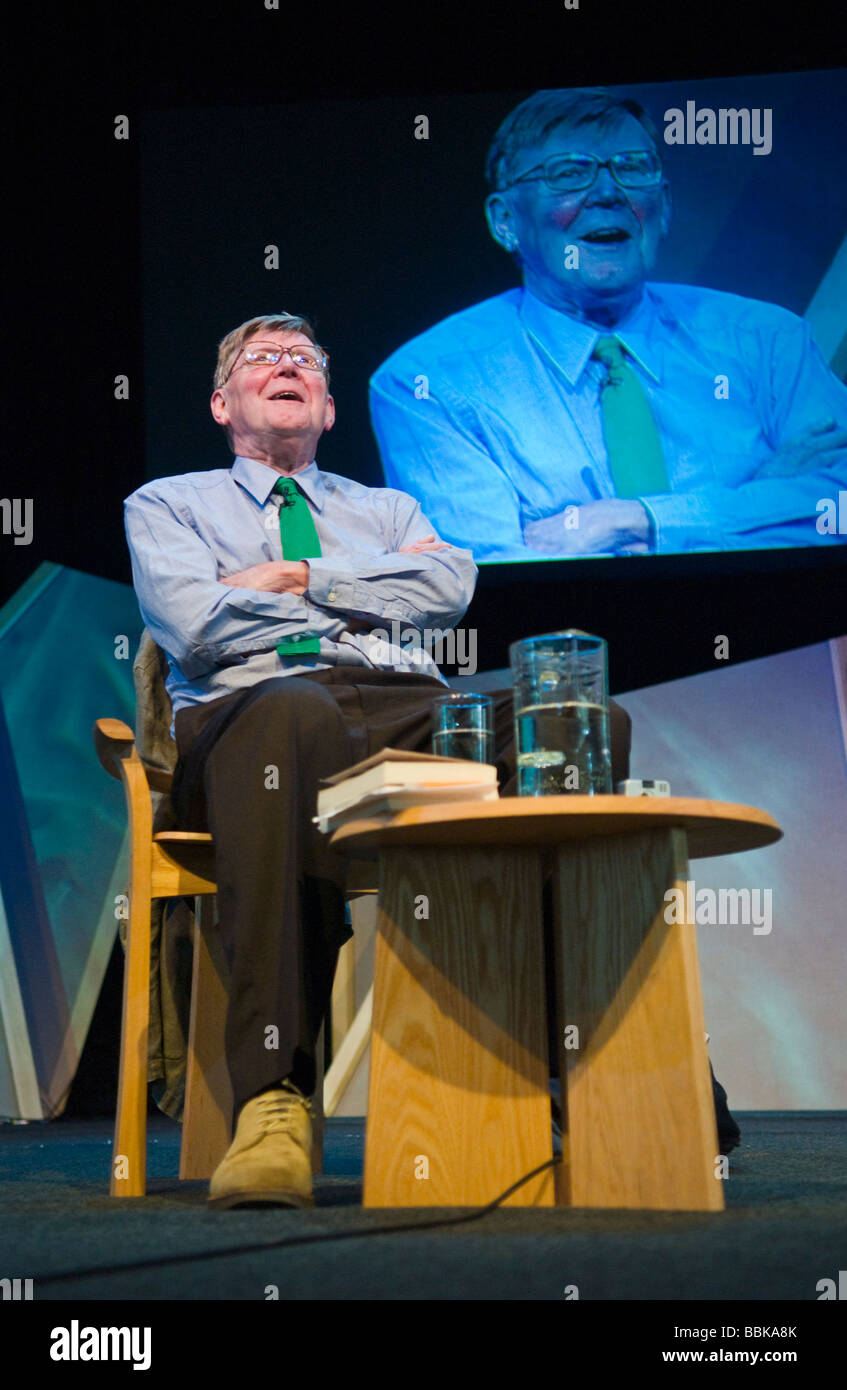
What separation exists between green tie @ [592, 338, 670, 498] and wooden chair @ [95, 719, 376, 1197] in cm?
188

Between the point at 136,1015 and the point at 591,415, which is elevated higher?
the point at 591,415

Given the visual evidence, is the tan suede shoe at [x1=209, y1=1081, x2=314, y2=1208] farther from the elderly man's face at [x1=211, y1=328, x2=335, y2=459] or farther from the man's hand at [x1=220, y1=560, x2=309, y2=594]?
the elderly man's face at [x1=211, y1=328, x2=335, y2=459]

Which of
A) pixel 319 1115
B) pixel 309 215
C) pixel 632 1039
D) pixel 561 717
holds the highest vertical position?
pixel 309 215

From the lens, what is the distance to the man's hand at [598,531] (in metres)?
3.61

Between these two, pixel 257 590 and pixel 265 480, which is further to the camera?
pixel 265 480

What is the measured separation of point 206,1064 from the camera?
6.82 ft

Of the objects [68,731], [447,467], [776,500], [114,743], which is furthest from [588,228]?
[114,743]

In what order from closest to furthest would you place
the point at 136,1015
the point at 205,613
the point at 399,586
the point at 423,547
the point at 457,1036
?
the point at 457,1036 < the point at 136,1015 < the point at 205,613 < the point at 399,586 < the point at 423,547

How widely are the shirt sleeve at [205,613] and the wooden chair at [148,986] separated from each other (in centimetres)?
→ 17

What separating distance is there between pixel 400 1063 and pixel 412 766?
349 mm

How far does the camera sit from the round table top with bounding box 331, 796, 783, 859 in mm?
1368

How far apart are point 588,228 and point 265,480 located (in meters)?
1.91

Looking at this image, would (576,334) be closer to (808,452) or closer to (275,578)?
(808,452)

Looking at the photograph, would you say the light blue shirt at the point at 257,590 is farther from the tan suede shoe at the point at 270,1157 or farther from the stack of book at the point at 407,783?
the tan suede shoe at the point at 270,1157
